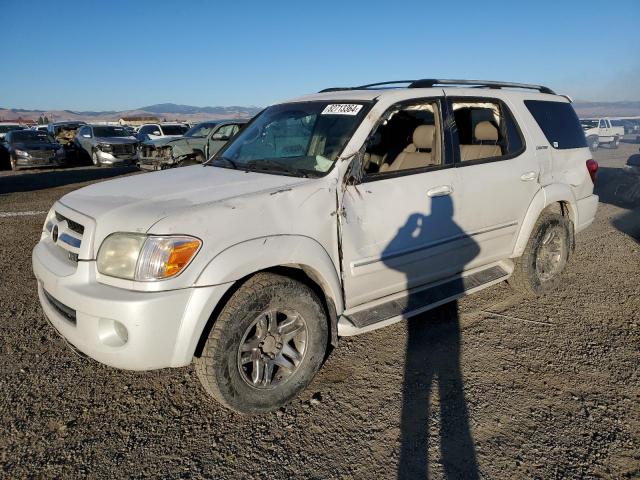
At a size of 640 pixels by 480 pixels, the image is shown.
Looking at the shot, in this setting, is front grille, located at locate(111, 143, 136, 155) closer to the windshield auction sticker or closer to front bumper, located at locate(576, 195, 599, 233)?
the windshield auction sticker

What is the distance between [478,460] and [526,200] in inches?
97.6

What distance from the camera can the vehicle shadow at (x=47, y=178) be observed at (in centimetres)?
1246

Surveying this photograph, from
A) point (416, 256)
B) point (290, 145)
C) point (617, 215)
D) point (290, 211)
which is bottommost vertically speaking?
point (617, 215)

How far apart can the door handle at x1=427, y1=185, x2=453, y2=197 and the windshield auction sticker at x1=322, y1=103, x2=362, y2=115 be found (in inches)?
30.5

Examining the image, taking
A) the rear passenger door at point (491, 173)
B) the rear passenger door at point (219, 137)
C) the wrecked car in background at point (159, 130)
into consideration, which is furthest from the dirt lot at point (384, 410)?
the wrecked car in background at point (159, 130)

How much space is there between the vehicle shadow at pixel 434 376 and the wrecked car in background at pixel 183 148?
33.3ft

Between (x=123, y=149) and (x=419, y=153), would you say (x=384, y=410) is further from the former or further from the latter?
(x=123, y=149)

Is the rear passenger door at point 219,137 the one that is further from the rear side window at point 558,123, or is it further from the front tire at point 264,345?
the front tire at point 264,345

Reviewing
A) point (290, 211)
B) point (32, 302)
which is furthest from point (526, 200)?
point (32, 302)

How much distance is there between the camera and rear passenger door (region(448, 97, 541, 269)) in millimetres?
3654

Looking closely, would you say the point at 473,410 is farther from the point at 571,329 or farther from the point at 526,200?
the point at 526,200

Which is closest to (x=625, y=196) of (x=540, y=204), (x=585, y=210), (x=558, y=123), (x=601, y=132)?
(x=585, y=210)

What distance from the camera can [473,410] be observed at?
2.79 m

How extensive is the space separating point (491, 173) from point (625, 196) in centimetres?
815
